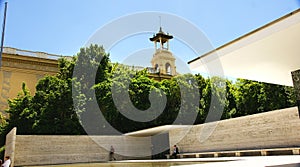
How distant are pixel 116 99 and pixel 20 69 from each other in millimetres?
10370

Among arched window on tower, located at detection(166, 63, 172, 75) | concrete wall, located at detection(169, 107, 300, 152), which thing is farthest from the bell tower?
concrete wall, located at detection(169, 107, 300, 152)

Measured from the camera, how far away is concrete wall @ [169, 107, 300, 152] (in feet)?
44.8

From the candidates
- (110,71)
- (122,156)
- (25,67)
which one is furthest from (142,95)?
(25,67)

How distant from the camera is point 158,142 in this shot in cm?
2302

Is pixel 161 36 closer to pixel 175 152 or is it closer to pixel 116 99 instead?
pixel 116 99

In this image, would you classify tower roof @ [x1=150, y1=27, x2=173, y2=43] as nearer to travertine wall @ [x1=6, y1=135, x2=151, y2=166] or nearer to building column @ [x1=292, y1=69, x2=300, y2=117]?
travertine wall @ [x1=6, y1=135, x2=151, y2=166]

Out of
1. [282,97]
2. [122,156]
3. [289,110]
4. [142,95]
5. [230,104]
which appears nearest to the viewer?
[289,110]

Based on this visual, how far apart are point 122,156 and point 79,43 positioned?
35.8ft

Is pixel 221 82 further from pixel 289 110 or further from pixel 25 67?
pixel 25 67

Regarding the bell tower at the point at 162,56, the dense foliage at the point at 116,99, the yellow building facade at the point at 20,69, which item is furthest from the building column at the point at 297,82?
the bell tower at the point at 162,56

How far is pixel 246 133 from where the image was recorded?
1568 cm

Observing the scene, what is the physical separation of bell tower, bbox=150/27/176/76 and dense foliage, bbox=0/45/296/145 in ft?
28.7

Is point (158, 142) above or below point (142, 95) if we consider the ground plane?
below

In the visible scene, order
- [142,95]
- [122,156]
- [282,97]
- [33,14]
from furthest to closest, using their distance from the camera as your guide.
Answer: [142,95], [282,97], [122,156], [33,14]
